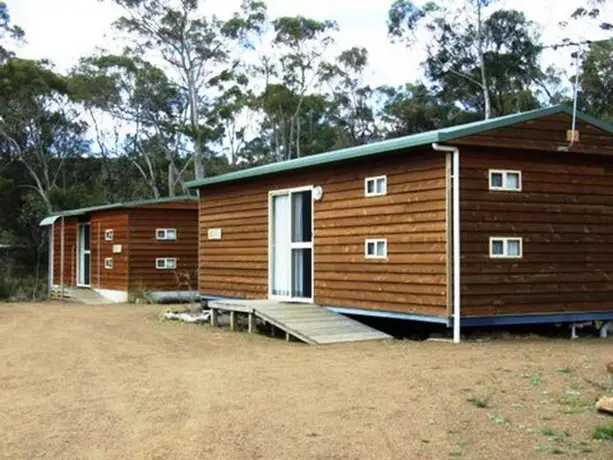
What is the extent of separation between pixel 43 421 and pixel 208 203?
1084 cm

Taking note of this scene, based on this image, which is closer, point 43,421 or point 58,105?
point 43,421

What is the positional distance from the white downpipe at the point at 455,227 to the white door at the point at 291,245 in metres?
3.52

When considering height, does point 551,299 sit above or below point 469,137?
below

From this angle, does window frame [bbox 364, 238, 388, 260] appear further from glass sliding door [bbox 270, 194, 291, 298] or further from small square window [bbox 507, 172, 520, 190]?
glass sliding door [bbox 270, 194, 291, 298]

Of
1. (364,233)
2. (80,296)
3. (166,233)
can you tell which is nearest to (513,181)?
(364,233)

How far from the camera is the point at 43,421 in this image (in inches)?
239

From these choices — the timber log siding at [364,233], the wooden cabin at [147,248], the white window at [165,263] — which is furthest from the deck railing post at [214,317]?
the white window at [165,263]

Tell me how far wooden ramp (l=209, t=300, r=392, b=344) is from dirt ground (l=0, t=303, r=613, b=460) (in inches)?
19.4

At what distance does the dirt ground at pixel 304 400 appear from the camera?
5.15 m

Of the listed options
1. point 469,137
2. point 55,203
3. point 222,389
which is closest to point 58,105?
point 55,203

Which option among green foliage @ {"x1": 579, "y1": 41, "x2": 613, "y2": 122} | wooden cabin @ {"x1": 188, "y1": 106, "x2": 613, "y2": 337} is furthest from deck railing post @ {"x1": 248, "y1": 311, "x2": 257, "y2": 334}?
green foliage @ {"x1": 579, "y1": 41, "x2": 613, "y2": 122}

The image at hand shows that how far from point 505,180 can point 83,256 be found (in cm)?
1679

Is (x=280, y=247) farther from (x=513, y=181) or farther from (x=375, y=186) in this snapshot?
(x=513, y=181)

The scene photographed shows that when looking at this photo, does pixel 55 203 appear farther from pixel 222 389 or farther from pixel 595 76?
pixel 222 389
